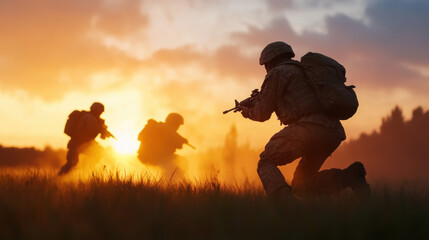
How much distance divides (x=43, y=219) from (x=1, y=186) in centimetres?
221

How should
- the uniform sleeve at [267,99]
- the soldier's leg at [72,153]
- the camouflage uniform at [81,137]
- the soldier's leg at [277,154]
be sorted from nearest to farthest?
the soldier's leg at [277,154] < the uniform sleeve at [267,99] < the camouflage uniform at [81,137] < the soldier's leg at [72,153]

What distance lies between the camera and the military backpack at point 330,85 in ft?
19.5

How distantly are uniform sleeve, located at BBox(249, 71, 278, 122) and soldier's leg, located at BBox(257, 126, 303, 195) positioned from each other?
301mm

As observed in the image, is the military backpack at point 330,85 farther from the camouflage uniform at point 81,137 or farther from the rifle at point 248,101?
the camouflage uniform at point 81,137

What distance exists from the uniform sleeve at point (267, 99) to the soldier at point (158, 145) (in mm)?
9192

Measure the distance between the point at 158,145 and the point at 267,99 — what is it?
9550 mm

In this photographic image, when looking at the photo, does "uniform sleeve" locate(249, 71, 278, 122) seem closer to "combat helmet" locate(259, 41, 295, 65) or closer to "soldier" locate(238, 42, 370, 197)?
"soldier" locate(238, 42, 370, 197)

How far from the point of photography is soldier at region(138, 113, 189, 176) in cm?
1538

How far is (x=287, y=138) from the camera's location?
19.6 ft

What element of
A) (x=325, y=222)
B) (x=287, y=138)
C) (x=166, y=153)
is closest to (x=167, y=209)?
(x=325, y=222)

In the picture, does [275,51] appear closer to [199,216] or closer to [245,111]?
[245,111]

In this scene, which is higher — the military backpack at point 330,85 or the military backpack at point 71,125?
the military backpack at point 71,125

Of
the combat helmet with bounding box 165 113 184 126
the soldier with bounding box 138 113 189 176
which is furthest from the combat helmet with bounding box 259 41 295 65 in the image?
the combat helmet with bounding box 165 113 184 126

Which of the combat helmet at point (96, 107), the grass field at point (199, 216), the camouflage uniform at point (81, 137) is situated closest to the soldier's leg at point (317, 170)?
the grass field at point (199, 216)
